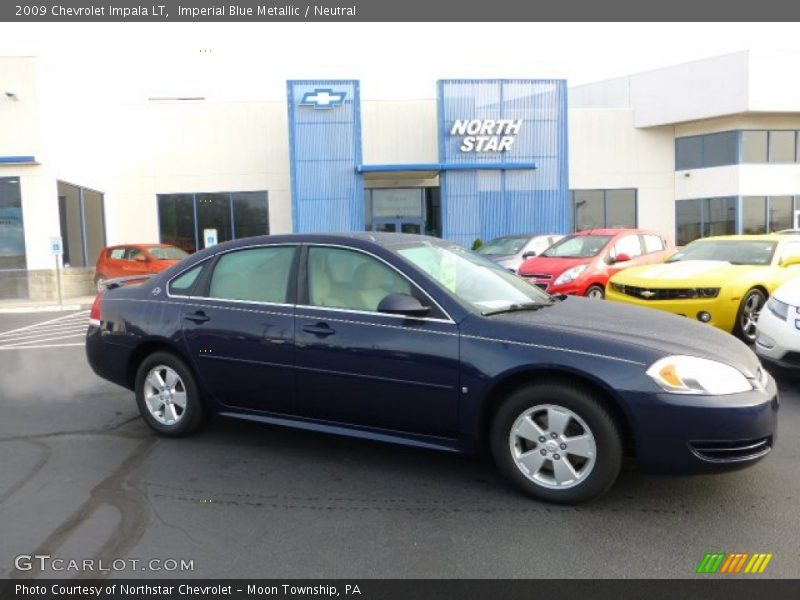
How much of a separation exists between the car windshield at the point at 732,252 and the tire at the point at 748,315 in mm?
854

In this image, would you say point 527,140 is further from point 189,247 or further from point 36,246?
point 36,246

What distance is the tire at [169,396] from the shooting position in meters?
4.70

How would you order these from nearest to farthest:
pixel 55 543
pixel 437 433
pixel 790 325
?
pixel 55 543 → pixel 437 433 → pixel 790 325

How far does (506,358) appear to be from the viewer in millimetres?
3561

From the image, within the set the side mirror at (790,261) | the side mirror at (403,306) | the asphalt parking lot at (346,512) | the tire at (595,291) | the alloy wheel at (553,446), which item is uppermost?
the side mirror at (403,306)

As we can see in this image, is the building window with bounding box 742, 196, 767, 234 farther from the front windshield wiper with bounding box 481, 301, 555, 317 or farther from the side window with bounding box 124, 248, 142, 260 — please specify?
the front windshield wiper with bounding box 481, 301, 555, 317

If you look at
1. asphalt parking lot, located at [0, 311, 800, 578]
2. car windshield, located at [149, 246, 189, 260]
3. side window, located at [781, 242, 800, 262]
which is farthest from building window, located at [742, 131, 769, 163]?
asphalt parking lot, located at [0, 311, 800, 578]

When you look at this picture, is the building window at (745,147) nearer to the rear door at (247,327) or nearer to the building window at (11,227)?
the building window at (11,227)

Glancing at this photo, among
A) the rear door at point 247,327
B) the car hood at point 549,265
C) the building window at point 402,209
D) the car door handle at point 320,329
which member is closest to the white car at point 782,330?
the car door handle at point 320,329

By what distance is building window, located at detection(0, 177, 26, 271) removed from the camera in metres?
18.4

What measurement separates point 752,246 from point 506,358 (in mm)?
7101

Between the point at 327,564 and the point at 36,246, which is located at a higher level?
the point at 36,246

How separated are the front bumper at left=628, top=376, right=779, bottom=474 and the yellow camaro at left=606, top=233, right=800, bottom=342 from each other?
4.56m
